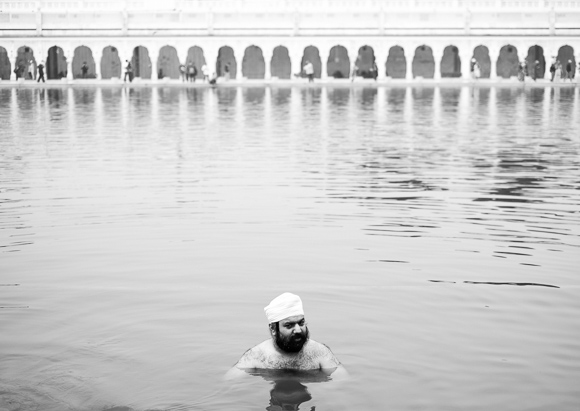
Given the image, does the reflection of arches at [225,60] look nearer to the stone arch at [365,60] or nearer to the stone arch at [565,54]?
the stone arch at [365,60]

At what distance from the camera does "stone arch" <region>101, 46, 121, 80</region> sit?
2112 inches

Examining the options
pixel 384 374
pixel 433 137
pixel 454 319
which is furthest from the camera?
pixel 433 137

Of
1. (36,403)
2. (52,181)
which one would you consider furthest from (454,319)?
(52,181)

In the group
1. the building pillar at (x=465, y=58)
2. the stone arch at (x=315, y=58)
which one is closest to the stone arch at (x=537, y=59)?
the building pillar at (x=465, y=58)

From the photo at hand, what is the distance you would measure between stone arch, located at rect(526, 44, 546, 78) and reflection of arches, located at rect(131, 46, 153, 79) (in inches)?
743

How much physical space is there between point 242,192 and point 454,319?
5.78m

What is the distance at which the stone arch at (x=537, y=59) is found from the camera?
53.2 m

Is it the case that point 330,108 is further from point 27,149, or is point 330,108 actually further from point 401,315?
point 401,315

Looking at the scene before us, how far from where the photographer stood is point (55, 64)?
177 ft

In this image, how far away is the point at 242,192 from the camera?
501 inches

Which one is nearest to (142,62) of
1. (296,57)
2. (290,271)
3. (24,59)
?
(24,59)

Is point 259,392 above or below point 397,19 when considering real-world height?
below

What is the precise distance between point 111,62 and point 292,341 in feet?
162

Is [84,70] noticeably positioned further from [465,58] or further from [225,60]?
[465,58]
